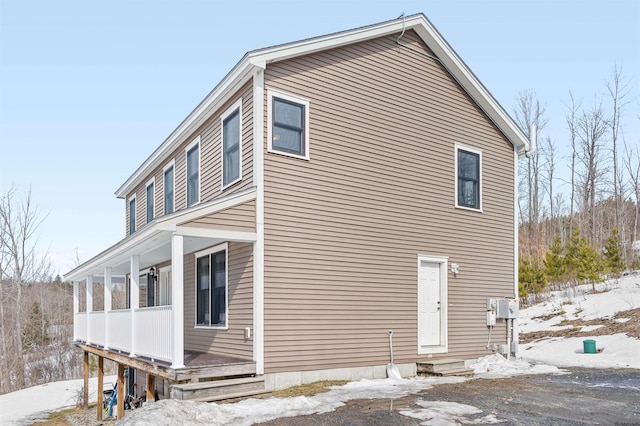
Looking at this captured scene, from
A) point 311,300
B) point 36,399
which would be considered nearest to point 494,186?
point 311,300

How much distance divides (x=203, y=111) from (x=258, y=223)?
3778mm

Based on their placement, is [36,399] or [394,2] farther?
[36,399]

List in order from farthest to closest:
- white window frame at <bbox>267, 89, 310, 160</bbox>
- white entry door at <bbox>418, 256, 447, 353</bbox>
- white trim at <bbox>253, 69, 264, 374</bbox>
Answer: white entry door at <bbox>418, 256, 447, 353</bbox> < white window frame at <bbox>267, 89, 310, 160</bbox> < white trim at <bbox>253, 69, 264, 374</bbox>

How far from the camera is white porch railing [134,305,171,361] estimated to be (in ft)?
27.2

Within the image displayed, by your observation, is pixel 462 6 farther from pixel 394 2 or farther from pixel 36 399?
pixel 36 399

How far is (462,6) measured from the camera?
524 inches

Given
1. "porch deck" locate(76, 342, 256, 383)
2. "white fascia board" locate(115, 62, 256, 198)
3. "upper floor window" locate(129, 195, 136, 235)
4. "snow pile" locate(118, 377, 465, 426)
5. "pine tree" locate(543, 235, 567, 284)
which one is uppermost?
"white fascia board" locate(115, 62, 256, 198)

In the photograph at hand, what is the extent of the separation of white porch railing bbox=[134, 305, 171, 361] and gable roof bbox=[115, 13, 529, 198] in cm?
450

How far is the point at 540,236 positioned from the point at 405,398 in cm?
2936

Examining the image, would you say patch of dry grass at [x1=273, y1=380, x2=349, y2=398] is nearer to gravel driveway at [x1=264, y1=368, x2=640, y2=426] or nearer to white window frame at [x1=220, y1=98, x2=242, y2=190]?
gravel driveway at [x1=264, y1=368, x2=640, y2=426]

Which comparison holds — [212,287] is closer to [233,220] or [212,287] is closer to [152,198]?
[233,220]

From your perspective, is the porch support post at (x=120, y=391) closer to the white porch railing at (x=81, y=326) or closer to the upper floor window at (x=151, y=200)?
the white porch railing at (x=81, y=326)

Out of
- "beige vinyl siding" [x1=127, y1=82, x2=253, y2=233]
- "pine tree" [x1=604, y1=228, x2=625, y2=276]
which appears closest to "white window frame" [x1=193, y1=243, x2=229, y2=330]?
"beige vinyl siding" [x1=127, y1=82, x2=253, y2=233]

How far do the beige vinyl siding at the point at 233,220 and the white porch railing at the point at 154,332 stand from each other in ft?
4.66
